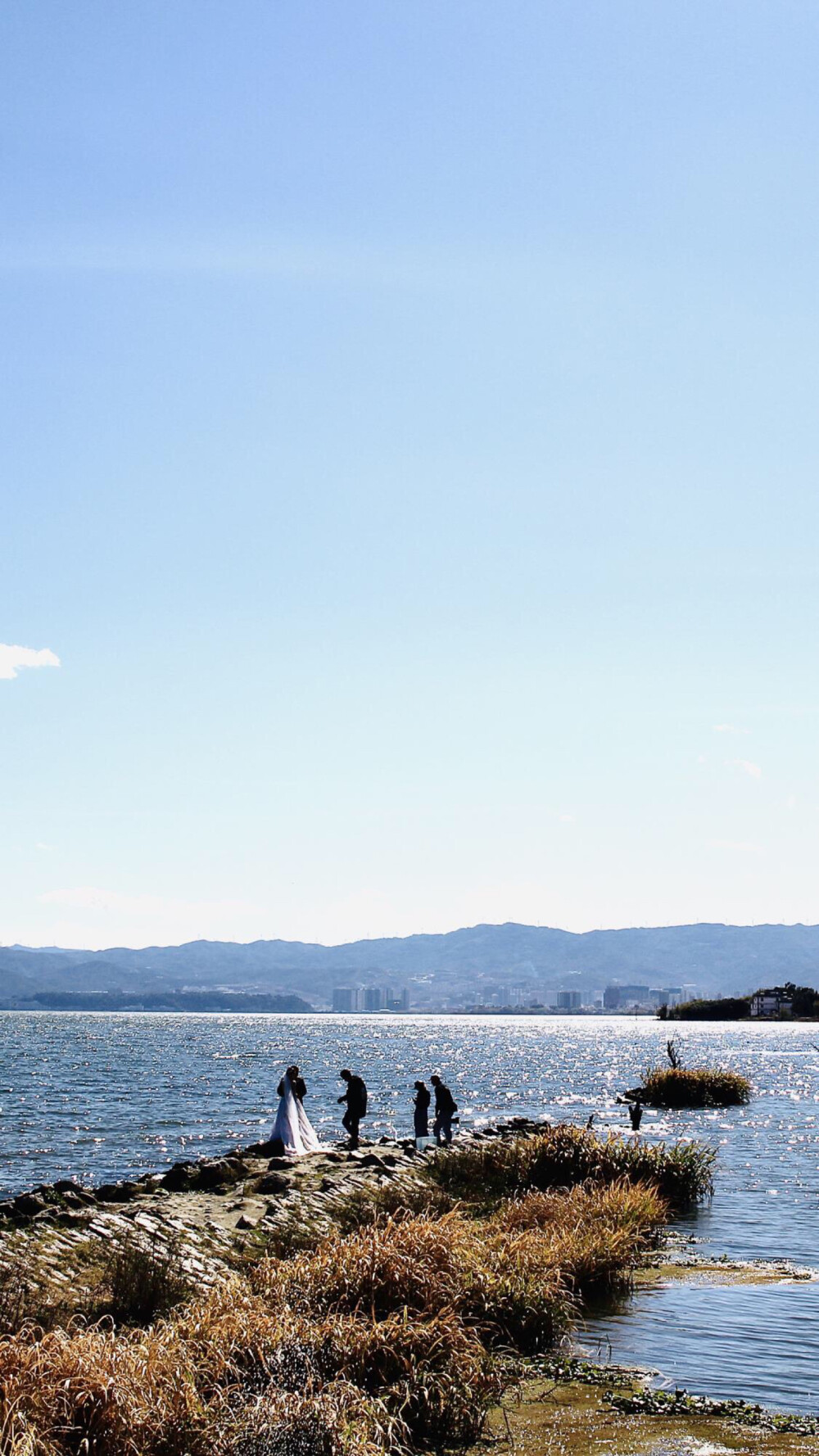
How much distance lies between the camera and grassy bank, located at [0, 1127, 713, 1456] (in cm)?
895

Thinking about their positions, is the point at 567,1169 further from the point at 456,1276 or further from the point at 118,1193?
the point at 456,1276

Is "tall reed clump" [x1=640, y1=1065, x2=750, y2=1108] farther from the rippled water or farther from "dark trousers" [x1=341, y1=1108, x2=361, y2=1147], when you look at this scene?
the rippled water

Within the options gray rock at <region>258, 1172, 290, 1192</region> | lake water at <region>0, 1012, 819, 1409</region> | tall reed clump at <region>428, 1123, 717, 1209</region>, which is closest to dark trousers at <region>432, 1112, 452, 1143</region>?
tall reed clump at <region>428, 1123, 717, 1209</region>

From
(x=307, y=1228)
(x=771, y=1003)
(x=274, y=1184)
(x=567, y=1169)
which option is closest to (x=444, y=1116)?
(x=567, y=1169)

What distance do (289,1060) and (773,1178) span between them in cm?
7518

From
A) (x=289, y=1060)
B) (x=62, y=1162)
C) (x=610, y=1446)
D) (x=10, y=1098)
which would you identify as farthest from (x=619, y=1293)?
(x=289, y=1060)

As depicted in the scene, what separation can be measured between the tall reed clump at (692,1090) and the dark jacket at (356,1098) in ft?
83.8

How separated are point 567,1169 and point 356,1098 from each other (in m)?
8.31

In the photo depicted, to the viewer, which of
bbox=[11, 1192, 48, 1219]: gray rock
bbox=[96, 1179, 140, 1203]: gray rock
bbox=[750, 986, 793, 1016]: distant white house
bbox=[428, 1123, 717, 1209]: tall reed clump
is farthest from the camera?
bbox=[750, 986, 793, 1016]: distant white house

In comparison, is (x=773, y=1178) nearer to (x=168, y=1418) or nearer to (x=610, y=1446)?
(x=610, y=1446)

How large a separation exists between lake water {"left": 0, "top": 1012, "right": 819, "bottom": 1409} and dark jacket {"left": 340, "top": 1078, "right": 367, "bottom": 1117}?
630cm

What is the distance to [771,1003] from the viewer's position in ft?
634

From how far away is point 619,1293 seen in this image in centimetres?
1697

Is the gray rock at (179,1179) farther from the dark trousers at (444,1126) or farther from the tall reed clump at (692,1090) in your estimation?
the tall reed clump at (692,1090)
